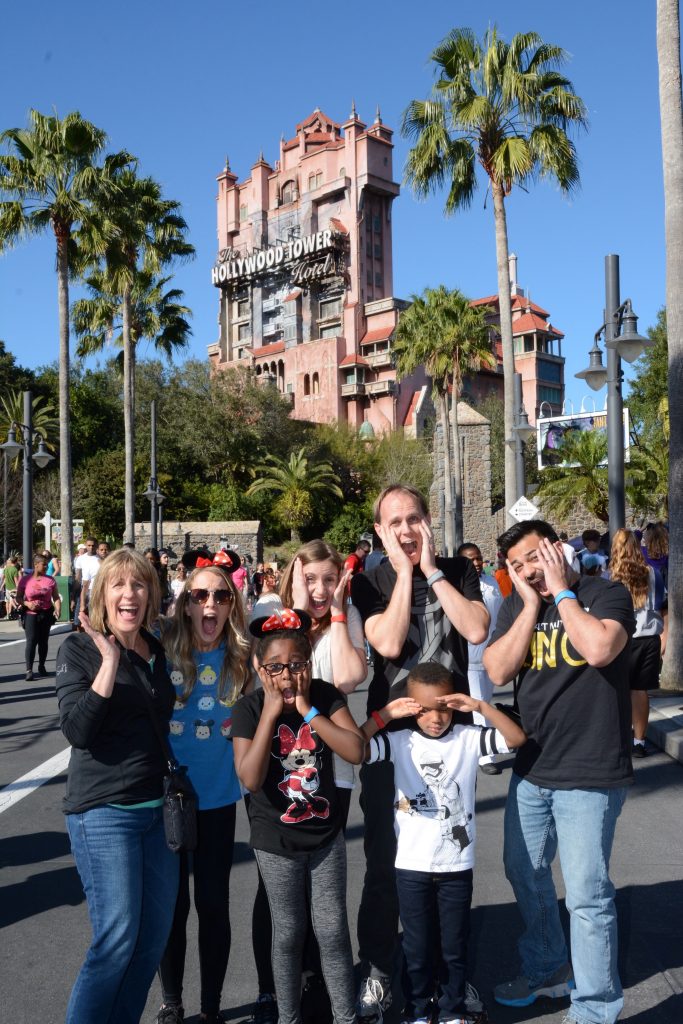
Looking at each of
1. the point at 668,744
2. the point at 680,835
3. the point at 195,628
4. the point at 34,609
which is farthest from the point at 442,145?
the point at 195,628

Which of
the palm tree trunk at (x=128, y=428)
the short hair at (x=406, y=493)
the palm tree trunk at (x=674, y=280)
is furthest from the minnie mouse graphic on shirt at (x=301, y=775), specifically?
the palm tree trunk at (x=128, y=428)

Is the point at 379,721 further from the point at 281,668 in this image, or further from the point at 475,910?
the point at 475,910

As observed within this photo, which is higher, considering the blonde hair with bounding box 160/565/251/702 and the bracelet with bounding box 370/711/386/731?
the blonde hair with bounding box 160/565/251/702

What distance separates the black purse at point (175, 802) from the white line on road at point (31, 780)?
13.1 ft

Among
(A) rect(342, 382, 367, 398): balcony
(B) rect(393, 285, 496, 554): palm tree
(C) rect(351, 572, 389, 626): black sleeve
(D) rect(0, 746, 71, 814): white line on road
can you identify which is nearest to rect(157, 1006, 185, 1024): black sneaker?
(C) rect(351, 572, 389, 626): black sleeve

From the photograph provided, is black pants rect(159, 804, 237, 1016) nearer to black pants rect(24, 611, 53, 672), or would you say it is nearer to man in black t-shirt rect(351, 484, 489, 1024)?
man in black t-shirt rect(351, 484, 489, 1024)

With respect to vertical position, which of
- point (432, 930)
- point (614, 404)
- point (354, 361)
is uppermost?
point (354, 361)

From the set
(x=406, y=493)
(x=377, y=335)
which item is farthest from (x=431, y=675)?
(x=377, y=335)

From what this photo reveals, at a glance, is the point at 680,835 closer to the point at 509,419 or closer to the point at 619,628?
the point at 619,628

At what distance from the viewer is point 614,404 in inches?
510

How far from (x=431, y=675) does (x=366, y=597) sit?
1.70ft

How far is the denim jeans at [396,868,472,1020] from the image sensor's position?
10.4 ft

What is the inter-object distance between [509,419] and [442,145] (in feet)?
20.6

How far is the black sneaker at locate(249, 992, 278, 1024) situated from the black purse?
0.73 meters
